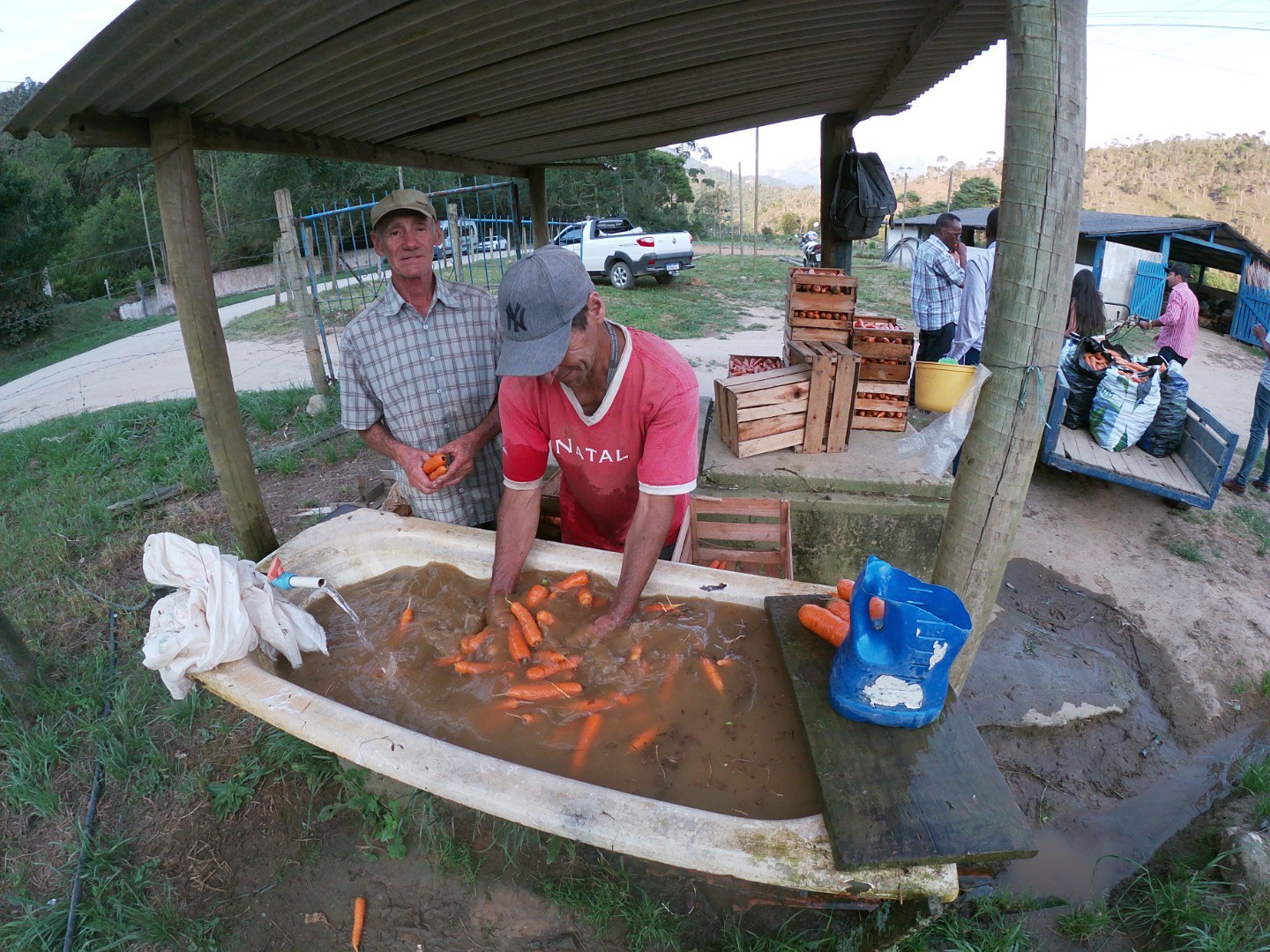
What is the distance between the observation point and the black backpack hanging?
6035 mm

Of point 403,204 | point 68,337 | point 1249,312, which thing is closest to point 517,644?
point 403,204

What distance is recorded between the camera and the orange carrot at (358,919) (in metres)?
2.58

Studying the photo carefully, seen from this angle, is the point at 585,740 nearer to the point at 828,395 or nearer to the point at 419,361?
the point at 419,361

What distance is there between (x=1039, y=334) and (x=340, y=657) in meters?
2.85

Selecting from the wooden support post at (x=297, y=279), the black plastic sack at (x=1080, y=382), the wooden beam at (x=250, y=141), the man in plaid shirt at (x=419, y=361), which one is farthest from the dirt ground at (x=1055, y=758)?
the wooden beam at (x=250, y=141)

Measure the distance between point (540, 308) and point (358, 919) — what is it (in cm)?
243

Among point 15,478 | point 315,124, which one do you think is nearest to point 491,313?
point 315,124

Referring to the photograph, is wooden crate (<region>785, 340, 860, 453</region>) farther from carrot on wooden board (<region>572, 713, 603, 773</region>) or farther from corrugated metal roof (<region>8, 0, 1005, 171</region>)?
carrot on wooden board (<region>572, 713, 603, 773</region>)

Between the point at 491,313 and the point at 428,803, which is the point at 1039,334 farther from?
the point at 428,803

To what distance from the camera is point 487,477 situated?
3.58 meters

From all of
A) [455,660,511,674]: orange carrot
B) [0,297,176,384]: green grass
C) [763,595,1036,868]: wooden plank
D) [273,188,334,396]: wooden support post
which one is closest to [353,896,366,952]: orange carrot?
[455,660,511,674]: orange carrot

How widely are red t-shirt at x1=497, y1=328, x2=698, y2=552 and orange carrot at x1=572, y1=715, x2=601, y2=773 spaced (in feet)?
2.69

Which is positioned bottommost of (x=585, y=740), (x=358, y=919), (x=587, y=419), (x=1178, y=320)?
(x=358, y=919)

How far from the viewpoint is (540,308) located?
2.19 m
